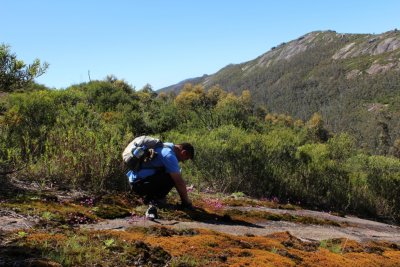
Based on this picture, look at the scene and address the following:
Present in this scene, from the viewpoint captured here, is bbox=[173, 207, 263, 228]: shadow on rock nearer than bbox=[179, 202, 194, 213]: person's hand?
Yes

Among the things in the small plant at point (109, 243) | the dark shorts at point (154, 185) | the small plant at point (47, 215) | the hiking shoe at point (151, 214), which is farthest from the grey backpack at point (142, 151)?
the small plant at point (109, 243)

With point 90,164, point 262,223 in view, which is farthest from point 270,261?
point 90,164

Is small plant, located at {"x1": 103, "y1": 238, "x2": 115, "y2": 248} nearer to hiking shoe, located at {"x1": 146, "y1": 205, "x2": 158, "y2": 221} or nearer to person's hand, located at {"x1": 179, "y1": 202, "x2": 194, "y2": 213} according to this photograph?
hiking shoe, located at {"x1": 146, "y1": 205, "x2": 158, "y2": 221}

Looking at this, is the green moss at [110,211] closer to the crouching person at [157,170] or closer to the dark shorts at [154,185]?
the crouching person at [157,170]

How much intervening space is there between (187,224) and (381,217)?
1432 centimetres

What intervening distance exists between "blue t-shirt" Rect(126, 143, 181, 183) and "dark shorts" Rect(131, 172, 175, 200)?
0.09m

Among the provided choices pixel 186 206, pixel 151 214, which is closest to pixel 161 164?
pixel 186 206

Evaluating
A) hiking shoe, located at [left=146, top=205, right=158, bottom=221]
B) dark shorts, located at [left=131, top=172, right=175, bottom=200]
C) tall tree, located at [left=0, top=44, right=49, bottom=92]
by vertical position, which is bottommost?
hiking shoe, located at [left=146, top=205, right=158, bottom=221]

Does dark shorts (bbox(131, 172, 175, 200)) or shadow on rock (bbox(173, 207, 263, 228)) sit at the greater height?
dark shorts (bbox(131, 172, 175, 200))

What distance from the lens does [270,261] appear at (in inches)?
183

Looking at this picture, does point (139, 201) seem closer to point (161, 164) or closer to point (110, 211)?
point (161, 164)

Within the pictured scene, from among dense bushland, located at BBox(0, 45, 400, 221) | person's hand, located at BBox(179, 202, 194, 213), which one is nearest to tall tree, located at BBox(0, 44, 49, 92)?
dense bushland, located at BBox(0, 45, 400, 221)

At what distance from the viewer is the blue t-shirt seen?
6965 millimetres

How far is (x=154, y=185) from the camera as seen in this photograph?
7.23 m
